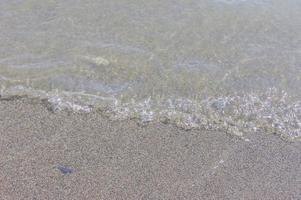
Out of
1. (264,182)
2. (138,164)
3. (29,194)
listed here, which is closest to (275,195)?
(264,182)

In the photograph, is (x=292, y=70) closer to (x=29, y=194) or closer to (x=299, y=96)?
(x=299, y=96)

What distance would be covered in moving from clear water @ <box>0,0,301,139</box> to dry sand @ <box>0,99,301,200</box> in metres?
0.30

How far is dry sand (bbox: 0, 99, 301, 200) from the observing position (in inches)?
206

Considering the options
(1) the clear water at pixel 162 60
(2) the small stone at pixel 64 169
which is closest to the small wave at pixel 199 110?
(1) the clear water at pixel 162 60

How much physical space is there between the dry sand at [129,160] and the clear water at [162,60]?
11.8 inches

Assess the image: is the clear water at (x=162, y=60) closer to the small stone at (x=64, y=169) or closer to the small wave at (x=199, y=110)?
the small wave at (x=199, y=110)

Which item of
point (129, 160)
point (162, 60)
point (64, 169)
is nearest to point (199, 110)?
point (162, 60)

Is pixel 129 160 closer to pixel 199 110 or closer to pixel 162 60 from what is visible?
pixel 199 110

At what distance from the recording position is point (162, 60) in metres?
7.52

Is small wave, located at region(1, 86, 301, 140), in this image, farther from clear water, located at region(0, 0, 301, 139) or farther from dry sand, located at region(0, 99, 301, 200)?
dry sand, located at region(0, 99, 301, 200)

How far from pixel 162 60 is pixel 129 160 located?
2316 mm

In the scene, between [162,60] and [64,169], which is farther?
[162,60]

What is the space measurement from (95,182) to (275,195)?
6.61 ft

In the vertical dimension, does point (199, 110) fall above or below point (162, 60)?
below
